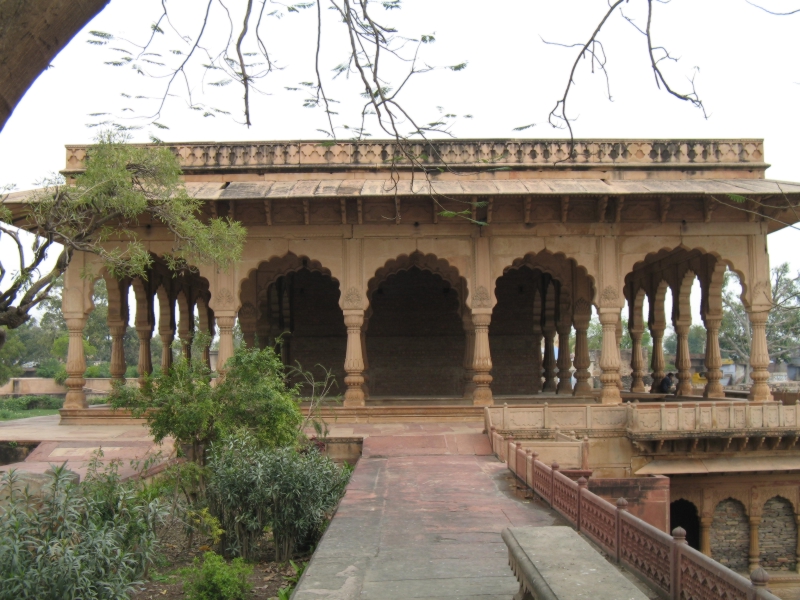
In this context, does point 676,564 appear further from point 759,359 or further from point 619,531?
point 759,359

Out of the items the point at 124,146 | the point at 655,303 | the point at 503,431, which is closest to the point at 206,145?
the point at 124,146

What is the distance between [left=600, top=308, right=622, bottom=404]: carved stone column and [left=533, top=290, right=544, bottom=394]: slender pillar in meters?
5.22

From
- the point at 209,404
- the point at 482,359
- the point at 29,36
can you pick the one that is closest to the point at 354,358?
the point at 482,359

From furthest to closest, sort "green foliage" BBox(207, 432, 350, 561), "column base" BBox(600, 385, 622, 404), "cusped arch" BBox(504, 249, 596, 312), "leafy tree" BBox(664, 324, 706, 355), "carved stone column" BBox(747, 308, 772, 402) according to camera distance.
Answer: "leafy tree" BBox(664, 324, 706, 355)
"cusped arch" BBox(504, 249, 596, 312)
"column base" BBox(600, 385, 622, 404)
"carved stone column" BBox(747, 308, 772, 402)
"green foliage" BBox(207, 432, 350, 561)

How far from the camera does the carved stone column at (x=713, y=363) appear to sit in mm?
15633

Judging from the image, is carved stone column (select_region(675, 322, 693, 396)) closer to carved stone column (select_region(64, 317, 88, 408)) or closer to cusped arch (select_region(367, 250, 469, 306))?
cusped arch (select_region(367, 250, 469, 306))

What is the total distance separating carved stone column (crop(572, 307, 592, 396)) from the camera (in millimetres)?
17000

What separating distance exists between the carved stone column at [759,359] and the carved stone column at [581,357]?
12.8ft

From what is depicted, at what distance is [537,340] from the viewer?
1920 cm

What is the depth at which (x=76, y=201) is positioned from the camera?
27.3ft

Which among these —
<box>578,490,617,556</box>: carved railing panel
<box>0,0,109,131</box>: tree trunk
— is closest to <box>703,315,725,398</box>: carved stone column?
<box>578,490,617,556</box>: carved railing panel

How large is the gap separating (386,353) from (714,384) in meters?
7.44

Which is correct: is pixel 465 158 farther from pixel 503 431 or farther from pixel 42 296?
pixel 42 296

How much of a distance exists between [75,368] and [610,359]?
9527 mm
